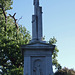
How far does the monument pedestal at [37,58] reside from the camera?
1327 centimetres

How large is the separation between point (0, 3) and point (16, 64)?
9763 millimetres

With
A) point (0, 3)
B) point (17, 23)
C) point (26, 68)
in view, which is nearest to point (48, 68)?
point (26, 68)

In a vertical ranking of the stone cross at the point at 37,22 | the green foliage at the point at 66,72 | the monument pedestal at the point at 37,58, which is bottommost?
the green foliage at the point at 66,72

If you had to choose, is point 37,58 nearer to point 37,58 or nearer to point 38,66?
point 37,58

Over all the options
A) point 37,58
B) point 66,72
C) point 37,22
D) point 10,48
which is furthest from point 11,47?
point 66,72

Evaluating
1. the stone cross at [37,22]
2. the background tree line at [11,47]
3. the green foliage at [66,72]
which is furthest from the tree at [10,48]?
the green foliage at [66,72]

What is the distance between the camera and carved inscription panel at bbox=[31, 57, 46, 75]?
521 inches

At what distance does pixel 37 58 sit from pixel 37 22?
2.72m

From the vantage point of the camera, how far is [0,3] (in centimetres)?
2848

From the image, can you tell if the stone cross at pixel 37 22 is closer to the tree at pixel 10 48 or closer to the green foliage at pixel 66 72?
the tree at pixel 10 48

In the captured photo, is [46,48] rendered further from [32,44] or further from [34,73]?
[34,73]

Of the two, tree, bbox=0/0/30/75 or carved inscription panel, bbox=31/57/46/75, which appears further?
tree, bbox=0/0/30/75

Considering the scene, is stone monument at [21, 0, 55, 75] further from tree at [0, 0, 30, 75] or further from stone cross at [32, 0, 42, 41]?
tree at [0, 0, 30, 75]

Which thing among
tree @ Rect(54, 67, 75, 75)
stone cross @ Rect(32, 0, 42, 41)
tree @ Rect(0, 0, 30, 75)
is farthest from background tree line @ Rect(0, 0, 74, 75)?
stone cross @ Rect(32, 0, 42, 41)
